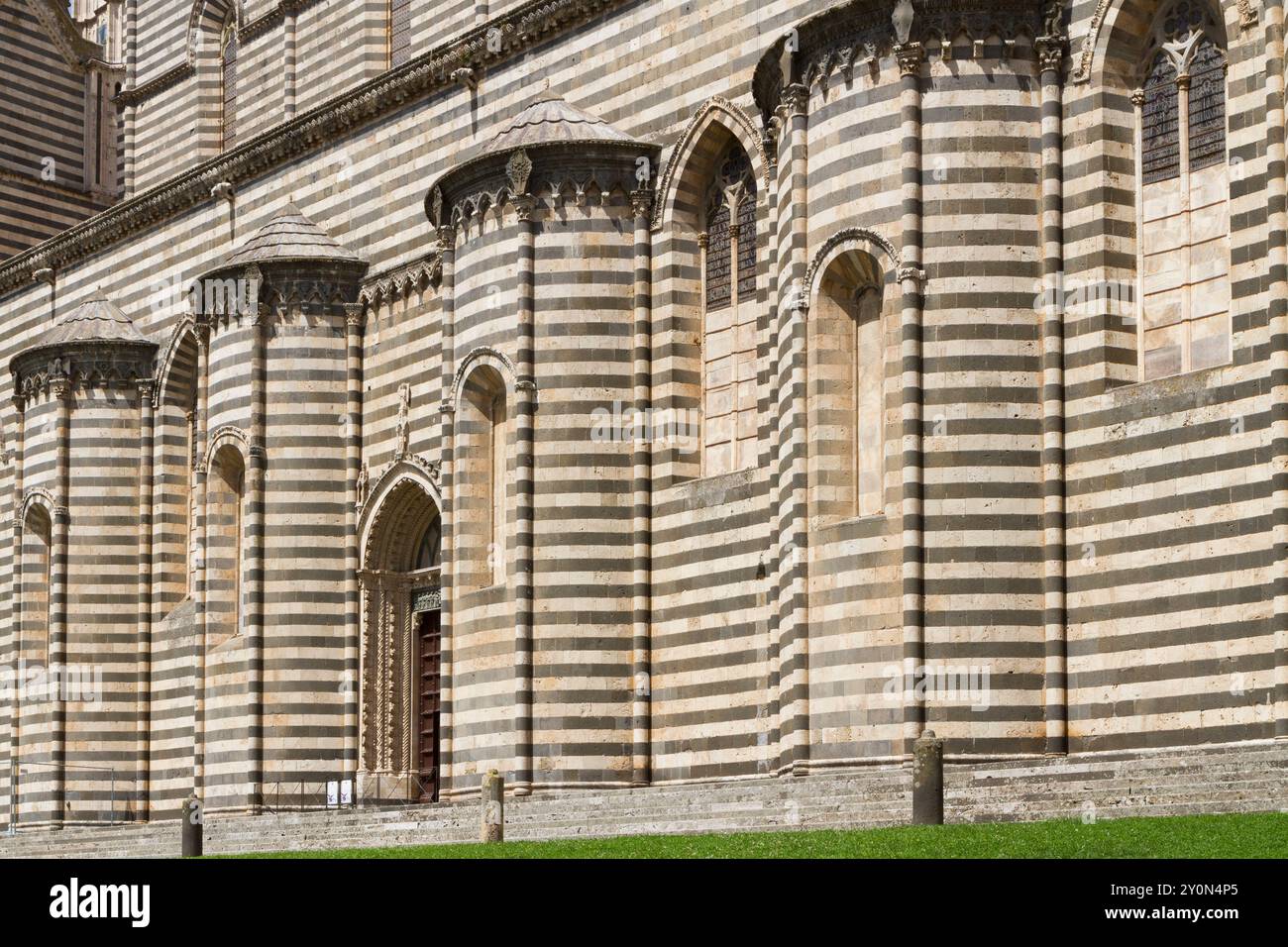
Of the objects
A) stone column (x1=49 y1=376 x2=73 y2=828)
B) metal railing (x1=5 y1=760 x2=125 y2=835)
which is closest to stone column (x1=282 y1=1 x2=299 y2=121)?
stone column (x1=49 y1=376 x2=73 y2=828)

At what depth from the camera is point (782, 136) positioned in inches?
1181

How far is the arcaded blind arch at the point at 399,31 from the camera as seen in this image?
145 feet

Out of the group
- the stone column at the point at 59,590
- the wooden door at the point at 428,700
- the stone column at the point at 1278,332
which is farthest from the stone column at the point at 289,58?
the stone column at the point at 1278,332

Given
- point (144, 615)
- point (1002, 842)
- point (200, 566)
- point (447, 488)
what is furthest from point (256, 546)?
point (1002, 842)

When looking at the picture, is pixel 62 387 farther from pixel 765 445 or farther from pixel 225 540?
pixel 765 445

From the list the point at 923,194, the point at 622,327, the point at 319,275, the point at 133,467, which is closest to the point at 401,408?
the point at 319,275

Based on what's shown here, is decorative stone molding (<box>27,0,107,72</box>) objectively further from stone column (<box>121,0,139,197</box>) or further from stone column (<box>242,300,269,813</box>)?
stone column (<box>242,300,269,813</box>)

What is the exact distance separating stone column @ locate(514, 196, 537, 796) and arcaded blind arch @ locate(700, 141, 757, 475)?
2434 millimetres

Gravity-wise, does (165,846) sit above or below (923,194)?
below

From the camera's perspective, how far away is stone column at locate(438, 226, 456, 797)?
112 ft

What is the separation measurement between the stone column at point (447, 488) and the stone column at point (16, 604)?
13.2 meters

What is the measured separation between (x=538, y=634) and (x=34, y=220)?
26634mm

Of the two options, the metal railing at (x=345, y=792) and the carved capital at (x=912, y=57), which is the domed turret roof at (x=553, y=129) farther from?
the metal railing at (x=345, y=792)

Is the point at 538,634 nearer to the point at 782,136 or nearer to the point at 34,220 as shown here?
the point at 782,136
